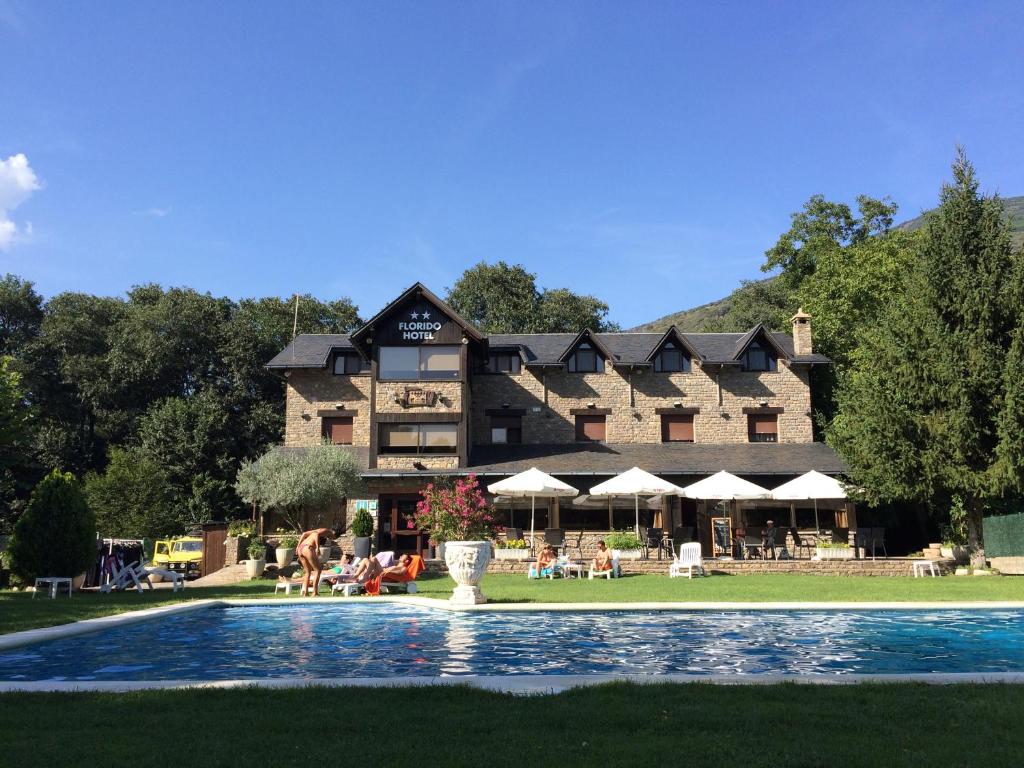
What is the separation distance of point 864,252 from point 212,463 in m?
34.8

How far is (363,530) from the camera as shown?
27.4 m

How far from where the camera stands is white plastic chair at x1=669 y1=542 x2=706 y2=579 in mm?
21609

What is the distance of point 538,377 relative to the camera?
34438mm

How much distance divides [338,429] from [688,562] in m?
17.4

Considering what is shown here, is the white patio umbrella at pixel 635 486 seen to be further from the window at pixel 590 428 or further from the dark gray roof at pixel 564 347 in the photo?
the dark gray roof at pixel 564 347

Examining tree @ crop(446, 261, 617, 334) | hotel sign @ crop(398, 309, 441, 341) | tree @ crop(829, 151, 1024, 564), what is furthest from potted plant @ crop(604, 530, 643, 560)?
tree @ crop(446, 261, 617, 334)

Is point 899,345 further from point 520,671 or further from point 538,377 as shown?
point 520,671

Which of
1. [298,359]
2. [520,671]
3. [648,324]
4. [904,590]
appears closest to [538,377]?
[298,359]

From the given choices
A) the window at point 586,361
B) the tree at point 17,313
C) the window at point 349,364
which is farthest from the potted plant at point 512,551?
the tree at point 17,313

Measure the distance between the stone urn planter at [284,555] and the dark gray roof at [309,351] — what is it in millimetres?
9772

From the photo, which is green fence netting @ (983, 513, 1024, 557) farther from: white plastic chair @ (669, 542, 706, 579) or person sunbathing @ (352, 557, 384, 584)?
person sunbathing @ (352, 557, 384, 584)

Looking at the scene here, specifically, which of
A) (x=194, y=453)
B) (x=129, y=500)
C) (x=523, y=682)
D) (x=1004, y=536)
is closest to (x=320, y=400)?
(x=129, y=500)

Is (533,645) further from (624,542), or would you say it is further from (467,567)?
(624,542)

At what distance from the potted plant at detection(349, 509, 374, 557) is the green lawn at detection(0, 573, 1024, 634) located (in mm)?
4704
